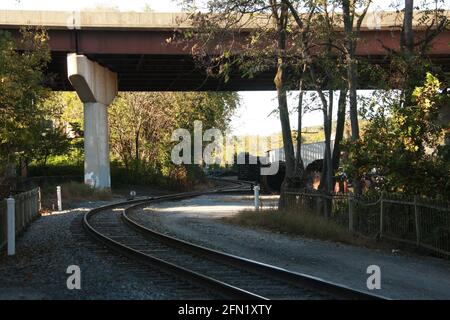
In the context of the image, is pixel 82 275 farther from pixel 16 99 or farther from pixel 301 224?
pixel 301 224

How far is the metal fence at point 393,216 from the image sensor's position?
499 inches

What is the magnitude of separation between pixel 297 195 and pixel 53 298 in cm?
1291

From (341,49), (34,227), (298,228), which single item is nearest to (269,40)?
(341,49)

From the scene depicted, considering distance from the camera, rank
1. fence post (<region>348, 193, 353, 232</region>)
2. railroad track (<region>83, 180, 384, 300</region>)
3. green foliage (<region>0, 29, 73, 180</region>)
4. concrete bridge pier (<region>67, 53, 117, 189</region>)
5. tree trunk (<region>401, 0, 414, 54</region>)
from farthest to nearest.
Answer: concrete bridge pier (<region>67, 53, 117, 189</region>)
tree trunk (<region>401, 0, 414, 54</region>)
fence post (<region>348, 193, 353, 232</region>)
green foliage (<region>0, 29, 73, 180</region>)
railroad track (<region>83, 180, 384, 300</region>)

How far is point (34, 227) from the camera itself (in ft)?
62.7

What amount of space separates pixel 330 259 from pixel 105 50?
25.7m

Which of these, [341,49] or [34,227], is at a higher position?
[341,49]

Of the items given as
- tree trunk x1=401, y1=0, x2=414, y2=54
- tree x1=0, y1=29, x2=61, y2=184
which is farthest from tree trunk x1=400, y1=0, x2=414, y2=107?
tree x1=0, y1=29, x2=61, y2=184

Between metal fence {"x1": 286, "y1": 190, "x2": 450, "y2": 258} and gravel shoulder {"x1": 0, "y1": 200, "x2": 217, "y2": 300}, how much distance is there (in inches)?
237

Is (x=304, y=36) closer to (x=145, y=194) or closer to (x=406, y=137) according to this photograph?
(x=406, y=137)

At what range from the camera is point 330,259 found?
1230cm

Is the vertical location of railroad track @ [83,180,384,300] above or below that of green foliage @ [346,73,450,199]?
below

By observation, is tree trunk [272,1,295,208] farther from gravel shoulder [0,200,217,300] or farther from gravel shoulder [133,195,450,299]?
gravel shoulder [0,200,217,300]

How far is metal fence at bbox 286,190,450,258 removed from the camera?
1268 cm
